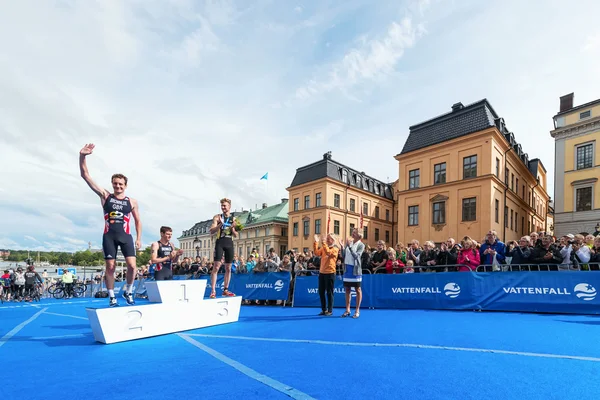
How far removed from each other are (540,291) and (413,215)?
23596 millimetres

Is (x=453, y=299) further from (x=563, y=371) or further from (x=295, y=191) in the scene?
(x=295, y=191)

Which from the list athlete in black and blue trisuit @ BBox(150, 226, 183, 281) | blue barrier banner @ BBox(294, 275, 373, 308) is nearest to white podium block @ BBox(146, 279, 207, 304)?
athlete in black and blue trisuit @ BBox(150, 226, 183, 281)

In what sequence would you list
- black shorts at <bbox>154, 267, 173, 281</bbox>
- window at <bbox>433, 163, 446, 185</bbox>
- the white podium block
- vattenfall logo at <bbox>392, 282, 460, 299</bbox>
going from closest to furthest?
the white podium block → black shorts at <bbox>154, 267, 173, 281</bbox> → vattenfall logo at <bbox>392, 282, 460, 299</bbox> → window at <bbox>433, 163, 446, 185</bbox>

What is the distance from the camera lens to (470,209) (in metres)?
26.1

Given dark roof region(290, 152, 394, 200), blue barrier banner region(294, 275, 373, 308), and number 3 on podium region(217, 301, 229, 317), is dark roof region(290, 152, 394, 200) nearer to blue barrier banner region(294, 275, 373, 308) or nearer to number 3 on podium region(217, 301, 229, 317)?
blue barrier banner region(294, 275, 373, 308)

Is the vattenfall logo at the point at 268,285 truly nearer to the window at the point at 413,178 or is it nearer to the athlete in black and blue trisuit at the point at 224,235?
the athlete in black and blue trisuit at the point at 224,235

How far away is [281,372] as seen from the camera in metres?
3.27

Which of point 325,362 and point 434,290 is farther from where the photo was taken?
point 434,290

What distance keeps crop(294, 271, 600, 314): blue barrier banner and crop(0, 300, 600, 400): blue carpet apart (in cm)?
138

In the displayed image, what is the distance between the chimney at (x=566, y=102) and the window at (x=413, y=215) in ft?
50.0

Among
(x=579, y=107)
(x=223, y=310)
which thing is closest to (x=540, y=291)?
(x=223, y=310)

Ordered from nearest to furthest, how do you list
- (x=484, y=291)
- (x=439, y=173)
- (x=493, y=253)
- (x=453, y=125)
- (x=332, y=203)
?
(x=484, y=291), (x=493, y=253), (x=453, y=125), (x=439, y=173), (x=332, y=203)

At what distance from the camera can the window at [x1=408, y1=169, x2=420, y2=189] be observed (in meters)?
30.6

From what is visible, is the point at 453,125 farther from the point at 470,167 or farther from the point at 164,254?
the point at 164,254
